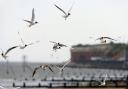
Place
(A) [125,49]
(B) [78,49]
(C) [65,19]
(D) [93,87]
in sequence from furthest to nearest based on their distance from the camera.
A: (B) [78,49]
(A) [125,49]
(D) [93,87]
(C) [65,19]

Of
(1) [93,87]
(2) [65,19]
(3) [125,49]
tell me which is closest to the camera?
(2) [65,19]

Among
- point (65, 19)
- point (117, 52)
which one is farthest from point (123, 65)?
point (65, 19)

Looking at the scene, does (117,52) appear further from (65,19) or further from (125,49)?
(65,19)

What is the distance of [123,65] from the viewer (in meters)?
182

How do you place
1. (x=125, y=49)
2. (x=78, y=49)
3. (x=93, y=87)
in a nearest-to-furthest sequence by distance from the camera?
(x=93, y=87)
(x=125, y=49)
(x=78, y=49)

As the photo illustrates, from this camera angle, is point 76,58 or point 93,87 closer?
point 93,87

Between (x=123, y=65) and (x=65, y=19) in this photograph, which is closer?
(x=65, y=19)

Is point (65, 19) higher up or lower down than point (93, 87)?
higher up

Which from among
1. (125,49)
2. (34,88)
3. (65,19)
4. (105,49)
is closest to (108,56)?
(105,49)

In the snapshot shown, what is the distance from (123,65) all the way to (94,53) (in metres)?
14.1

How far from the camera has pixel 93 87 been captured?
50656mm

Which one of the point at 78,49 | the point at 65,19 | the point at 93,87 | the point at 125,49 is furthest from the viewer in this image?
the point at 78,49

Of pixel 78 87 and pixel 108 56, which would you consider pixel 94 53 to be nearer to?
pixel 108 56

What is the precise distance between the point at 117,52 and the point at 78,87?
130 metres
